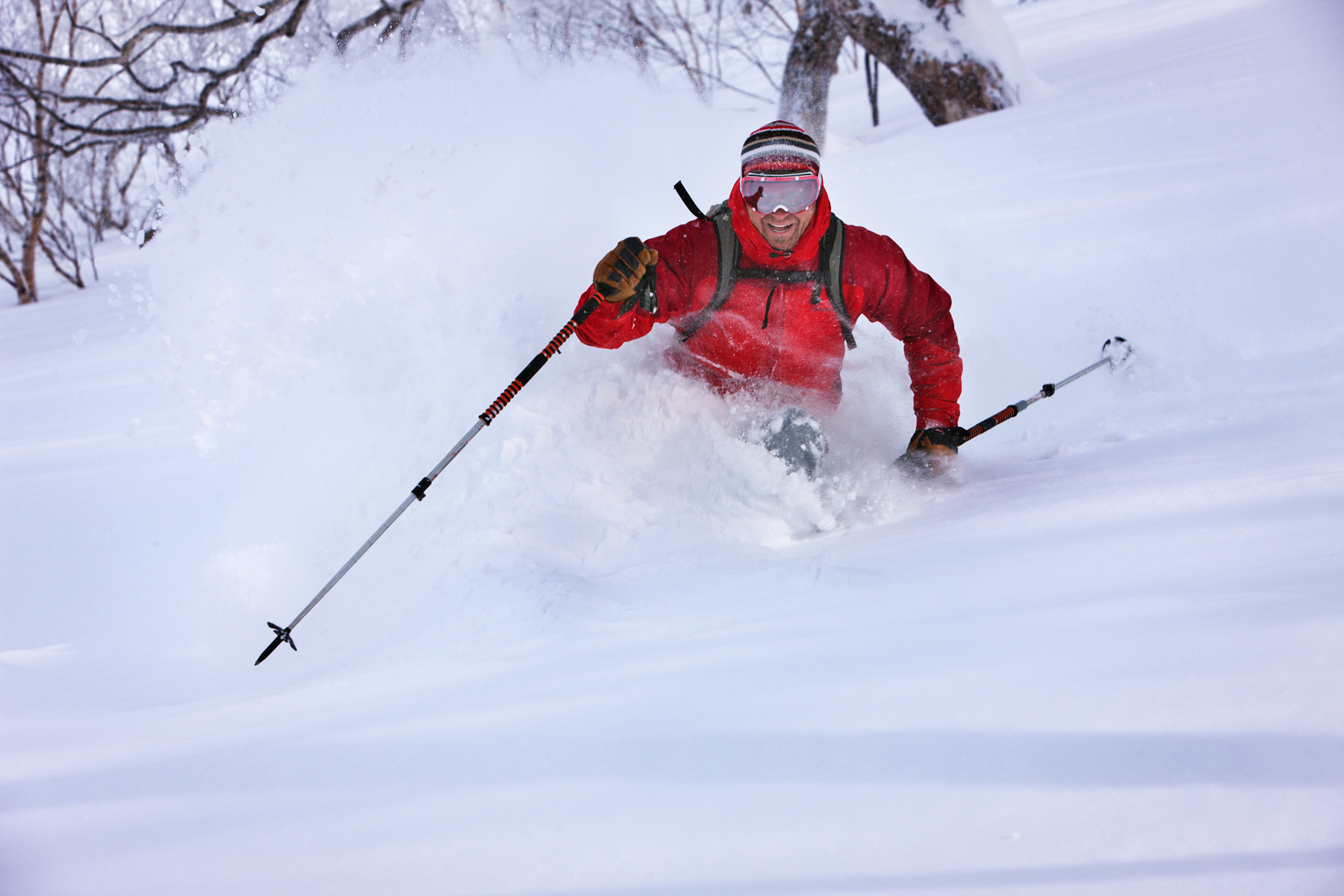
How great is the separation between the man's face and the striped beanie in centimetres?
13

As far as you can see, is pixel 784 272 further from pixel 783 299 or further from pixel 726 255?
pixel 726 255

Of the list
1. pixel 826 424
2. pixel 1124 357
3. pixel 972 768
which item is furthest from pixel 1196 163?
pixel 972 768

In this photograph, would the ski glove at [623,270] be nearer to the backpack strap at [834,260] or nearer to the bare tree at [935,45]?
the backpack strap at [834,260]

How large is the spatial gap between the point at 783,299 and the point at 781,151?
494mm

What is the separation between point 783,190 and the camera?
2.49 meters

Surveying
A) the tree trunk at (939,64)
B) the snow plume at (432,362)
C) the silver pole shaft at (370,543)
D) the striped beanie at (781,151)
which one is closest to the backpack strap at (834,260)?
the striped beanie at (781,151)

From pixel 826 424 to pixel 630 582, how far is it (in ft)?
4.64

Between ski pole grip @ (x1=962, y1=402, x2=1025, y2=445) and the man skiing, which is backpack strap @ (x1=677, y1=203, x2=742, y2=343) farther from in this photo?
ski pole grip @ (x1=962, y1=402, x2=1025, y2=445)

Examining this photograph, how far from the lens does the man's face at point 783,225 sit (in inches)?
99.6

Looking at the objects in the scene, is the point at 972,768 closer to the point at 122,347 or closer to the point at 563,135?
the point at 563,135

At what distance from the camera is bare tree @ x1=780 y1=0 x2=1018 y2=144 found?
7434mm

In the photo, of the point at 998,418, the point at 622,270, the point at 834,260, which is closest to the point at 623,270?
the point at 622,270

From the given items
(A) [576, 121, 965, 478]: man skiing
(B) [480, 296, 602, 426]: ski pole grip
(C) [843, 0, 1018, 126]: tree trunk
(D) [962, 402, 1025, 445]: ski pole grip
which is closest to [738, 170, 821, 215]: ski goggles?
(A) [576, 121, 965, 478]: man skiing

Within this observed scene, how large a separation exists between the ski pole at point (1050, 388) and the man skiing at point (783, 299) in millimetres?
103
